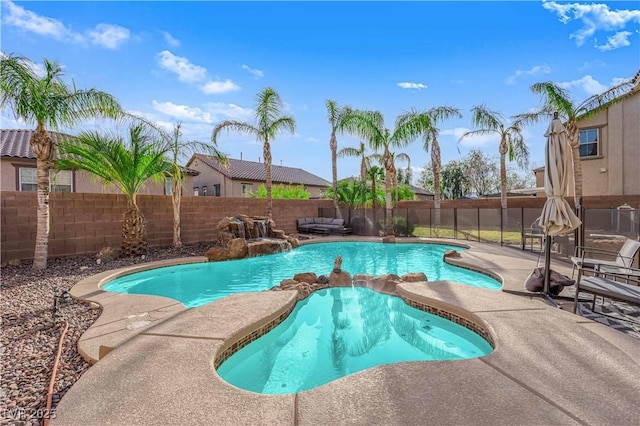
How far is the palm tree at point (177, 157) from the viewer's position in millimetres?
10445

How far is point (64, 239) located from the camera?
29.2ft

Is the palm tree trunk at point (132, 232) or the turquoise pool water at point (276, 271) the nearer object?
the turquoise pool water at point (276, 271)

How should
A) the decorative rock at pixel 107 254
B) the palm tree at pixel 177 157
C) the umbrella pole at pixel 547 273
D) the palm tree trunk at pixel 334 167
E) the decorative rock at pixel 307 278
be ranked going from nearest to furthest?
the umbrella pole at pixel 547 273 → the decorative rock at pixel 307 278 → the decorative rock at pixel 107 254 → the palm tree at pixel 177 157 → the palm tree trunk at pixel 334 167

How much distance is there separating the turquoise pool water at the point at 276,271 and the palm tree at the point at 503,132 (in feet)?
24.7

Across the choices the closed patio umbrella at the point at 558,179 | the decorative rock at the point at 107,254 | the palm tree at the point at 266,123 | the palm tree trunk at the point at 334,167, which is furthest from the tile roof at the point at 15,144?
the closed patio umbrella at the point at 558,179

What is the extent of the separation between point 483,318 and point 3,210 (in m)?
10.8

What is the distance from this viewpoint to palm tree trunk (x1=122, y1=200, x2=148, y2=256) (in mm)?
9539

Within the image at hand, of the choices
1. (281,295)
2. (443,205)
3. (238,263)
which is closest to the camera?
(281,295)

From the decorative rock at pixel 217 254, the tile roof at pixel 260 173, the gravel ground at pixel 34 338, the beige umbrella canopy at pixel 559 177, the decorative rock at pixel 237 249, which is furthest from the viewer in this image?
the tile roof at pixel 260 173

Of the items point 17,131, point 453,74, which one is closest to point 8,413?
point 453,74

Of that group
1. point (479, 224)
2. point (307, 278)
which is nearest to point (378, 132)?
point (479, 224)

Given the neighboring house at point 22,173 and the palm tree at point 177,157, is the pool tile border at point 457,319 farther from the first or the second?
the neighboring house at point 22,173

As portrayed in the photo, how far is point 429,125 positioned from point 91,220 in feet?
45.9

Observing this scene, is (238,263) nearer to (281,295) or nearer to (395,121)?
(281,295)
